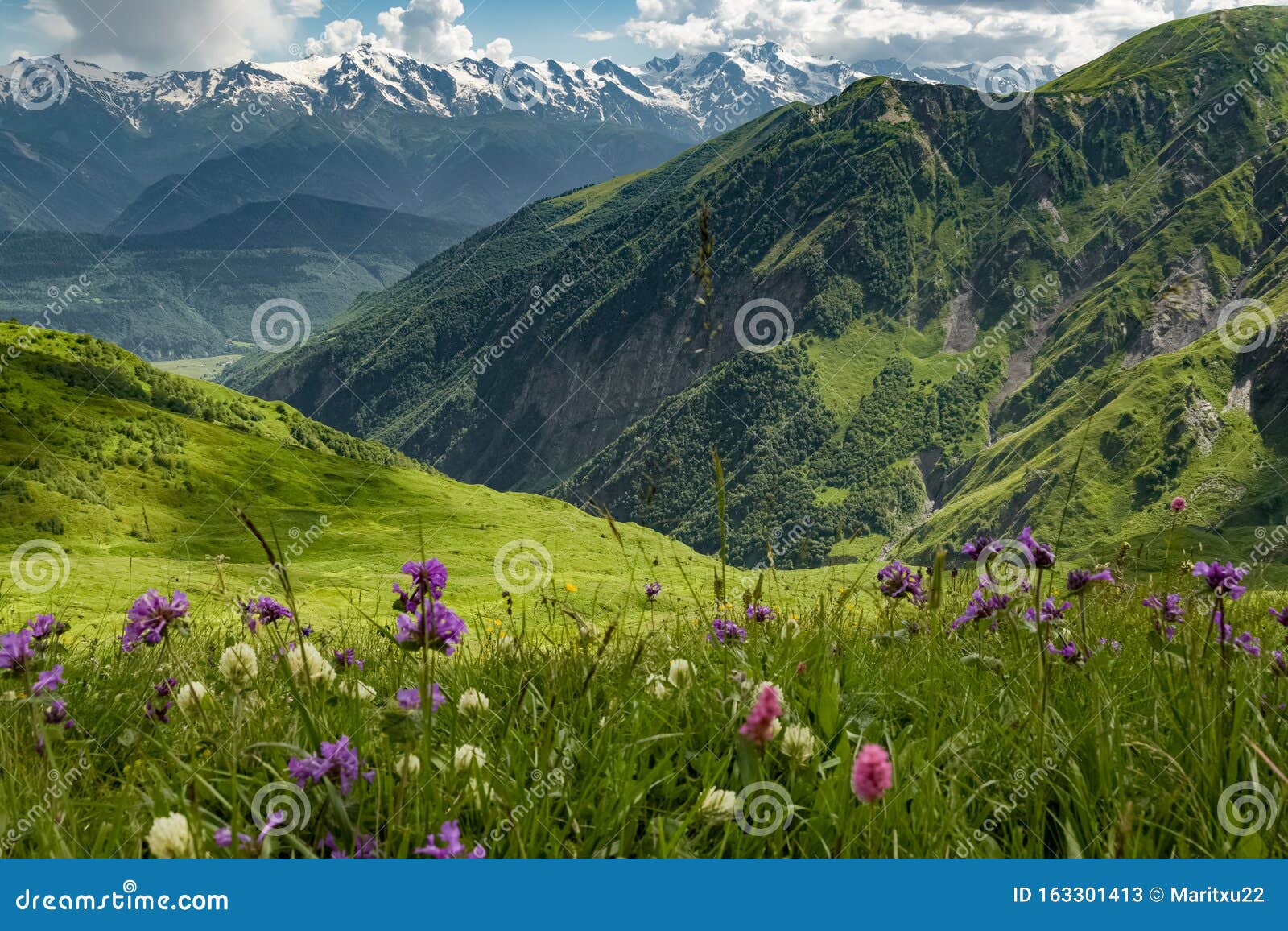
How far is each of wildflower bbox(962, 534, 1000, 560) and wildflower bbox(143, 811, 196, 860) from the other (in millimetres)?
3799

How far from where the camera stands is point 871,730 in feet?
12.3

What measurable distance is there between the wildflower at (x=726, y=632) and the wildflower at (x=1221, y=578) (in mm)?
2204

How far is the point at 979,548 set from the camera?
4.86m

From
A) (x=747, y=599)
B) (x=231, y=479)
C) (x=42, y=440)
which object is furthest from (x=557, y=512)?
(x=747, y=599)

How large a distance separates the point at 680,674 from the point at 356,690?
1.45 metres

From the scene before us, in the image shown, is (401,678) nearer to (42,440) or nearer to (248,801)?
(248,801)

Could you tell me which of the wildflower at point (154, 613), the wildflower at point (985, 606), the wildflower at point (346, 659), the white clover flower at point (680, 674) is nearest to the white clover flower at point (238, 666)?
the wildflower at point (154, 613)

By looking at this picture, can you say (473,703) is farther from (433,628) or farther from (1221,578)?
(1221,578)

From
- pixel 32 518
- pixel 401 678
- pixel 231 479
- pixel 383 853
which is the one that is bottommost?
pixel 383 853

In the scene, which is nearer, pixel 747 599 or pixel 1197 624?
pixel 1197 624

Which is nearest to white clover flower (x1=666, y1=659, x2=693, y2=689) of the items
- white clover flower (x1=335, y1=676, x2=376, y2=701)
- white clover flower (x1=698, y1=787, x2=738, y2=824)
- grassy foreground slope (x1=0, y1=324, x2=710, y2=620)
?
white clover flower (x1=698, y1=787, x2=738, y2=824)

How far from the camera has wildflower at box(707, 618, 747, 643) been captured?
15.9ft

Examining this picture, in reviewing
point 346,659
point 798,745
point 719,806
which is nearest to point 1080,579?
point 798,745

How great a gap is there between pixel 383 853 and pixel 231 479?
56.1m
